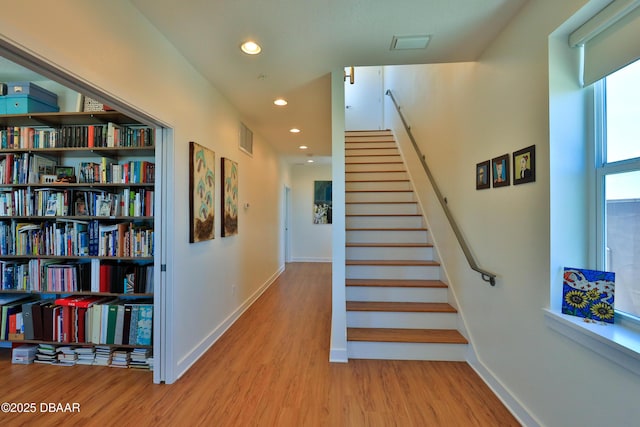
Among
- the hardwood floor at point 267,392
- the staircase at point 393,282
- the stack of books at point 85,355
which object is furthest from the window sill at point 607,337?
the stack of books at point 85,355

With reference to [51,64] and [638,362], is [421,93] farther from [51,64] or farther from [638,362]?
[51,64]

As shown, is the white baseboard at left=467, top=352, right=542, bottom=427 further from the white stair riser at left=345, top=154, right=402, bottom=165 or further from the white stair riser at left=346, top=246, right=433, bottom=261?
the white stair riser at left=345, top=154, right=402, bottom=165

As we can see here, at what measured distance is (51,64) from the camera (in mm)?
1197

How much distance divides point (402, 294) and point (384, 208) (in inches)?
54.2

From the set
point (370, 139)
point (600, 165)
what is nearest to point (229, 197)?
point (600, 165)

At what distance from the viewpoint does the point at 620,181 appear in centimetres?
128

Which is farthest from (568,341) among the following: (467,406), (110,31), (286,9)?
(110,31)

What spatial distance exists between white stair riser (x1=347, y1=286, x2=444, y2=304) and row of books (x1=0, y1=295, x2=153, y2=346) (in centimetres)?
196

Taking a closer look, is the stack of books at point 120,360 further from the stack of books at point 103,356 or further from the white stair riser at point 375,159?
the white stair riser at point 375,159

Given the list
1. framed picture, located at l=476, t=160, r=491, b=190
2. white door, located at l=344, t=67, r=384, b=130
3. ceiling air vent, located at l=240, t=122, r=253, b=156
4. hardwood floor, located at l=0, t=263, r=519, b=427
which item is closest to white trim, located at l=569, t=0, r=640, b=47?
framed picture, located at l=476, t=160, r=491, b=190

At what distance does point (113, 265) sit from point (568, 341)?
3327 mm

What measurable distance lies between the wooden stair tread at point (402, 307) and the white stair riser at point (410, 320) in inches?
1.4

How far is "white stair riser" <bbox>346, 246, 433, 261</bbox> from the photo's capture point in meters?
3.19

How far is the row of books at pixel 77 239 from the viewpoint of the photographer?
235cm
